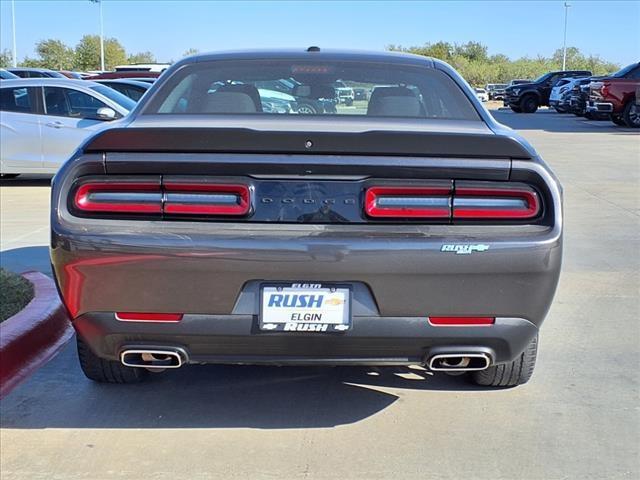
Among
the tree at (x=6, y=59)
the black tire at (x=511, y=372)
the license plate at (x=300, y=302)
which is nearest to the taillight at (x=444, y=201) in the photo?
the license plate at (x=300, y=302)

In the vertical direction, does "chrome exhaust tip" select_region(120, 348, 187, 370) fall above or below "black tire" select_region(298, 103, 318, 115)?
below

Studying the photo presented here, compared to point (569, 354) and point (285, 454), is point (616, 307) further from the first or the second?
point (285, 454)

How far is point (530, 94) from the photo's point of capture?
3475cm

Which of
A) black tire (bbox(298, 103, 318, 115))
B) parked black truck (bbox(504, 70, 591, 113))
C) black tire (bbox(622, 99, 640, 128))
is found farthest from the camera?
parked black truck (bbox(504, 70, 591, 113))

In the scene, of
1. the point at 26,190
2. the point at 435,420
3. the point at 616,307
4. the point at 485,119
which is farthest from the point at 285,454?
the point at 26,190

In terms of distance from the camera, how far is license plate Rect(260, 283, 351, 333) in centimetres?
302

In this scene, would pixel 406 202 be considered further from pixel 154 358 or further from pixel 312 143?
pixel 154 358

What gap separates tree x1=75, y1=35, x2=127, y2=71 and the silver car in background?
56389 millimetres

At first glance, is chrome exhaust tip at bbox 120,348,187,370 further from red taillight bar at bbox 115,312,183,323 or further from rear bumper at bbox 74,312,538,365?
red taillight bar at bbox 115,312,183,323

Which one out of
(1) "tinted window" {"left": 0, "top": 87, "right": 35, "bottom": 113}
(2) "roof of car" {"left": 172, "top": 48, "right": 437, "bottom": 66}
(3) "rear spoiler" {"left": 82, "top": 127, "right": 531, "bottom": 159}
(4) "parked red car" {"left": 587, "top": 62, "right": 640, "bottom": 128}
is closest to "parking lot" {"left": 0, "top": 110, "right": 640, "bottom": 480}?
(3) "rear spoiler" {"left": 82, "top": 127, "right": 531, "bottom": 159}

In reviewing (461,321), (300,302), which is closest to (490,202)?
(461,321)

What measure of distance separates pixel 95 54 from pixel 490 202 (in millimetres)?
68015

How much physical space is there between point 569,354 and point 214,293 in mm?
2426

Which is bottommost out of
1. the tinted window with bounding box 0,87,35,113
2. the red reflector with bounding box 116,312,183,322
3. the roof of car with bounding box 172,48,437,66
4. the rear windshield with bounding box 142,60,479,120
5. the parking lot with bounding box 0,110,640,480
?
the parking lot with bounding box 0,110,640,480
